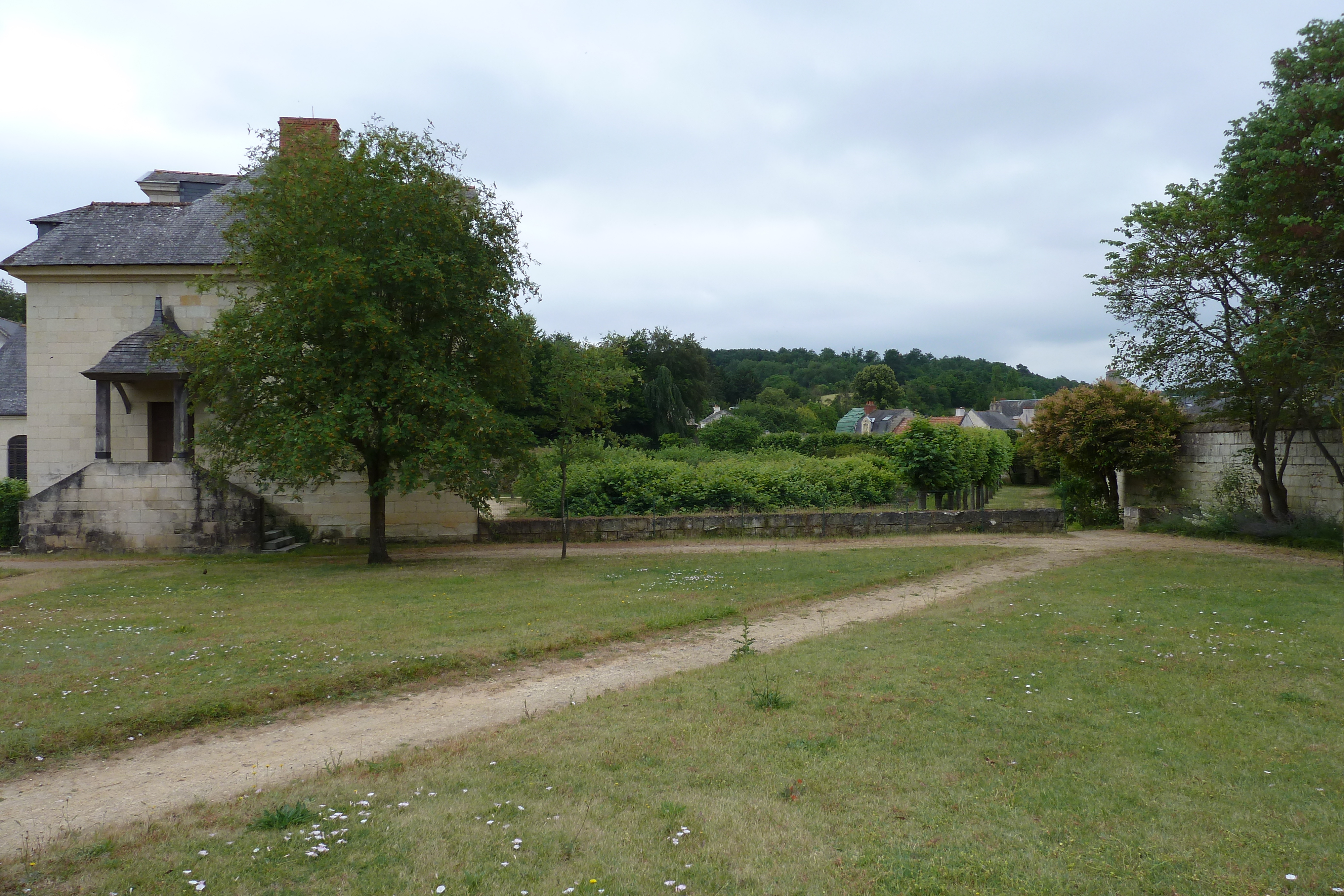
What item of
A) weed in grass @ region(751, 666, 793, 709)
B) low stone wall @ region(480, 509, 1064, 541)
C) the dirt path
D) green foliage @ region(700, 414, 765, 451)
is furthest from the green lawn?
weed in grass @ region(751, 666, 793, 709)

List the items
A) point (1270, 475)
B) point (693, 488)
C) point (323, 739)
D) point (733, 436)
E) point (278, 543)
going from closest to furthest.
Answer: point (323, 739) → point (1270, 475) → point (278, 543) → point (693, 488) → point (733, 436)

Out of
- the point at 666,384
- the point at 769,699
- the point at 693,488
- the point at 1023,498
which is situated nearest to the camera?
the point at 769,699

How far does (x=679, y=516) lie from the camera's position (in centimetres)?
2005

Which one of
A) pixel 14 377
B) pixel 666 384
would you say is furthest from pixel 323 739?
pixel 666 384

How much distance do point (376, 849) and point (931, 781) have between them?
2981 mm

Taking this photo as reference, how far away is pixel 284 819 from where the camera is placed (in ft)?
13.5

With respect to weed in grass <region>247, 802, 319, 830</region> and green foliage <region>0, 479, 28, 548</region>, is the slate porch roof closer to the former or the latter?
green foliage <region>0, 479, 28, 548</region>

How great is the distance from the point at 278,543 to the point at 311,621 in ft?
35.6

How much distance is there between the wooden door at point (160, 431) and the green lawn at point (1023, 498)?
2171 cm

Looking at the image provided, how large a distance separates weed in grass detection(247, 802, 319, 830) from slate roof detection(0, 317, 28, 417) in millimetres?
26861

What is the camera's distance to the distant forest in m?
104

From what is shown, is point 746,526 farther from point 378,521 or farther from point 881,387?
point 881,387

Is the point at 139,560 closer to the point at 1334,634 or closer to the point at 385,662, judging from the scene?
the point at 385,662

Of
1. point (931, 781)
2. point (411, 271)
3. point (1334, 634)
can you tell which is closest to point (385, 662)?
point (931, 781)
